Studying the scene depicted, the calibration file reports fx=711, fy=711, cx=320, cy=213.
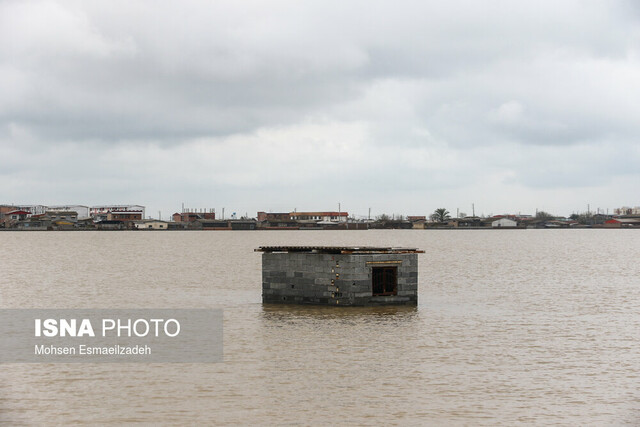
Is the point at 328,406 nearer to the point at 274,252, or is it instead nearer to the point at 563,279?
the point at 274,252

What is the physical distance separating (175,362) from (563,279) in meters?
53.1

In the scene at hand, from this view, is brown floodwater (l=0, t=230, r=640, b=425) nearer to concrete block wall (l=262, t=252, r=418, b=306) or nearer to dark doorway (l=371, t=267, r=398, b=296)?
concrete block wall (l=262, t=252, r=418, b=306)

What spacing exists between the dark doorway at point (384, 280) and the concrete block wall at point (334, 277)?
0.96 feet

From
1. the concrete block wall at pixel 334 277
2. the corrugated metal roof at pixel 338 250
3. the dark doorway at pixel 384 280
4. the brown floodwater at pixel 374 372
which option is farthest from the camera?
the dark doorway at pixel 384 280

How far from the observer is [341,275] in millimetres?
39594

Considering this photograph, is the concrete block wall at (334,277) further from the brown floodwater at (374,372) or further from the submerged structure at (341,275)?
the brown floodwater at (374,372)

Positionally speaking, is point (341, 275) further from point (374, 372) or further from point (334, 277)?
point (374, 372)

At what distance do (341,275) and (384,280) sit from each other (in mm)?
2812

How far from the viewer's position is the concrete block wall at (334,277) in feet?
129

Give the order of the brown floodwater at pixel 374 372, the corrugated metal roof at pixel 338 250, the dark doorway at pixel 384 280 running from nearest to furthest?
1. the brown floodwater at pixel 374 372
2. the corrugated metal roof at pixel 338 250
3. the dark doorway at pixel 384 280

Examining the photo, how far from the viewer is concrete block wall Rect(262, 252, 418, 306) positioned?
39.3 m

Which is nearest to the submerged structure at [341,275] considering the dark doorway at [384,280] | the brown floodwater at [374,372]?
the dark doorway at [384,280]

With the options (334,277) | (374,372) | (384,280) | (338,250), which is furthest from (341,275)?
(374,372)

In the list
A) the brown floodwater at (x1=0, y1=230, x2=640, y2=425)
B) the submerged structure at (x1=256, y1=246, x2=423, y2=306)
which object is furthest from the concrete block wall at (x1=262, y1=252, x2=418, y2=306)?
the brown floodwater at (x1=0, y1=230, x2=640, y2=425)
